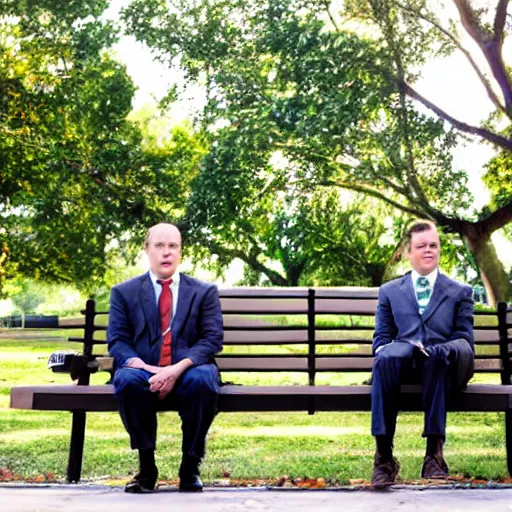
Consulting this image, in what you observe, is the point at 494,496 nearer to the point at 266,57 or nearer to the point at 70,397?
the point at 70,397

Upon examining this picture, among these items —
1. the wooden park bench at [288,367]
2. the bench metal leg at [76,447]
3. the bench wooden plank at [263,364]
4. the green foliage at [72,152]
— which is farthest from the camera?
the green foliage at [72,152]

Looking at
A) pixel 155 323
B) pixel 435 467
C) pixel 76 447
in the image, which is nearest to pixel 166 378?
pixel 155 323

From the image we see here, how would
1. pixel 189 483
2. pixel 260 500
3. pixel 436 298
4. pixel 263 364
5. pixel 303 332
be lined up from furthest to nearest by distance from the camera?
pixel 303 332 < pixel 263 364 < pixel 436 298 < pixel 189 483 < pixel 260 500

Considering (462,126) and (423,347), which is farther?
(462,126)

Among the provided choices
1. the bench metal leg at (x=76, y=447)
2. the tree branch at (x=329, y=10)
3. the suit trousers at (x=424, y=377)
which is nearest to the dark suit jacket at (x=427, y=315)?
the suit trousers at (x=424, y=377)

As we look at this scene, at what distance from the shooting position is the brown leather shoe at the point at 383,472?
492 cm

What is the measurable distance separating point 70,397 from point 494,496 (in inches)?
80.7

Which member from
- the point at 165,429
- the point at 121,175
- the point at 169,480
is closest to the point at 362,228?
the point at 121,175

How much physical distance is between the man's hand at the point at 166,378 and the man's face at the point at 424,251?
4.28 feet

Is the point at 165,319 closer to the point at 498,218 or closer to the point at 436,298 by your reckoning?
the point at 436,298

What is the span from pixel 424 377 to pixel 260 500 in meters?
0.95

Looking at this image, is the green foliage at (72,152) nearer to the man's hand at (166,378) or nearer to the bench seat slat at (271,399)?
the bench seat slat at (271,399)

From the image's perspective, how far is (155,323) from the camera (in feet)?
17.0

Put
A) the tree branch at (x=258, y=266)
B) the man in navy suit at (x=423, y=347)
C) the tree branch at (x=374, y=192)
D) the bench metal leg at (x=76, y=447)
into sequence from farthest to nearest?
the tree branch at (x=258, y=266) < the tree branch at (x=374, y=192) < the bench metal leg at (x=76, y=447) < the man in navy suit at (x=423, y=347)
